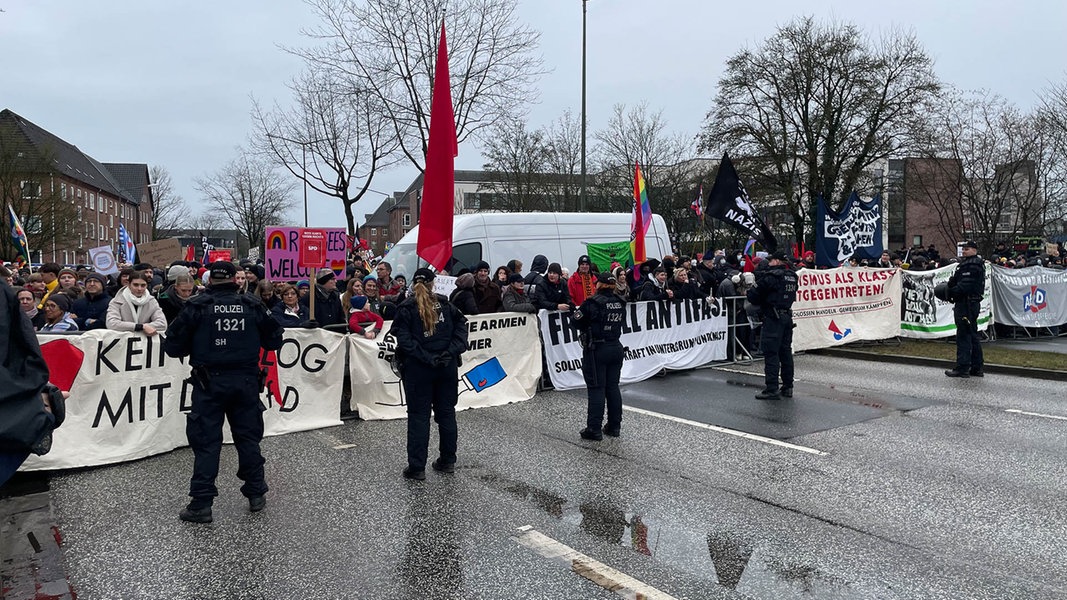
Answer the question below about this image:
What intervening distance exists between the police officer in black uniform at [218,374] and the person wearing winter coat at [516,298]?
16.8ft

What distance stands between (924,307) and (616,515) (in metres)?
12.6

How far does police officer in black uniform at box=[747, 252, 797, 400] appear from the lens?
392 inches

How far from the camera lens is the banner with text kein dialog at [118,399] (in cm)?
698

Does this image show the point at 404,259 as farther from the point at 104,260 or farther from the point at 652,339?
the point at 104,260

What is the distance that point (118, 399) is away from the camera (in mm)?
7305

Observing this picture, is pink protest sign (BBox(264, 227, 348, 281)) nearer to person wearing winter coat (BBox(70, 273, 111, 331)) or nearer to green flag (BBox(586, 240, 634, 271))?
person wearing winter coat (BBox(70, 273, 111, 331))

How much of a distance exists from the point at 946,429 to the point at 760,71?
3078cm

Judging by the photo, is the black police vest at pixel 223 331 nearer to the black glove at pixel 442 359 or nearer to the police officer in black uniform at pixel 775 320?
the black glove at pixel 442 359

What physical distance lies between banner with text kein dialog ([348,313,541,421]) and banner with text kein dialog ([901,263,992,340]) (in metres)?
8.95

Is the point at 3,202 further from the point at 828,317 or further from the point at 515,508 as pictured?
the point at 515,508

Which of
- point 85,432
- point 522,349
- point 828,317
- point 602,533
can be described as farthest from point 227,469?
point 828,317

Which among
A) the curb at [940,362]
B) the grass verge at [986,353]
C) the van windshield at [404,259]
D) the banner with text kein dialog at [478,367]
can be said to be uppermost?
the van windshield at [404,259]

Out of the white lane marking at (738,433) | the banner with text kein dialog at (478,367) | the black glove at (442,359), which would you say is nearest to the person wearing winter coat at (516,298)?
the banner with text kein dialog at (478,367)

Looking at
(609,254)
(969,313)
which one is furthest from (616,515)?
(609,254)
